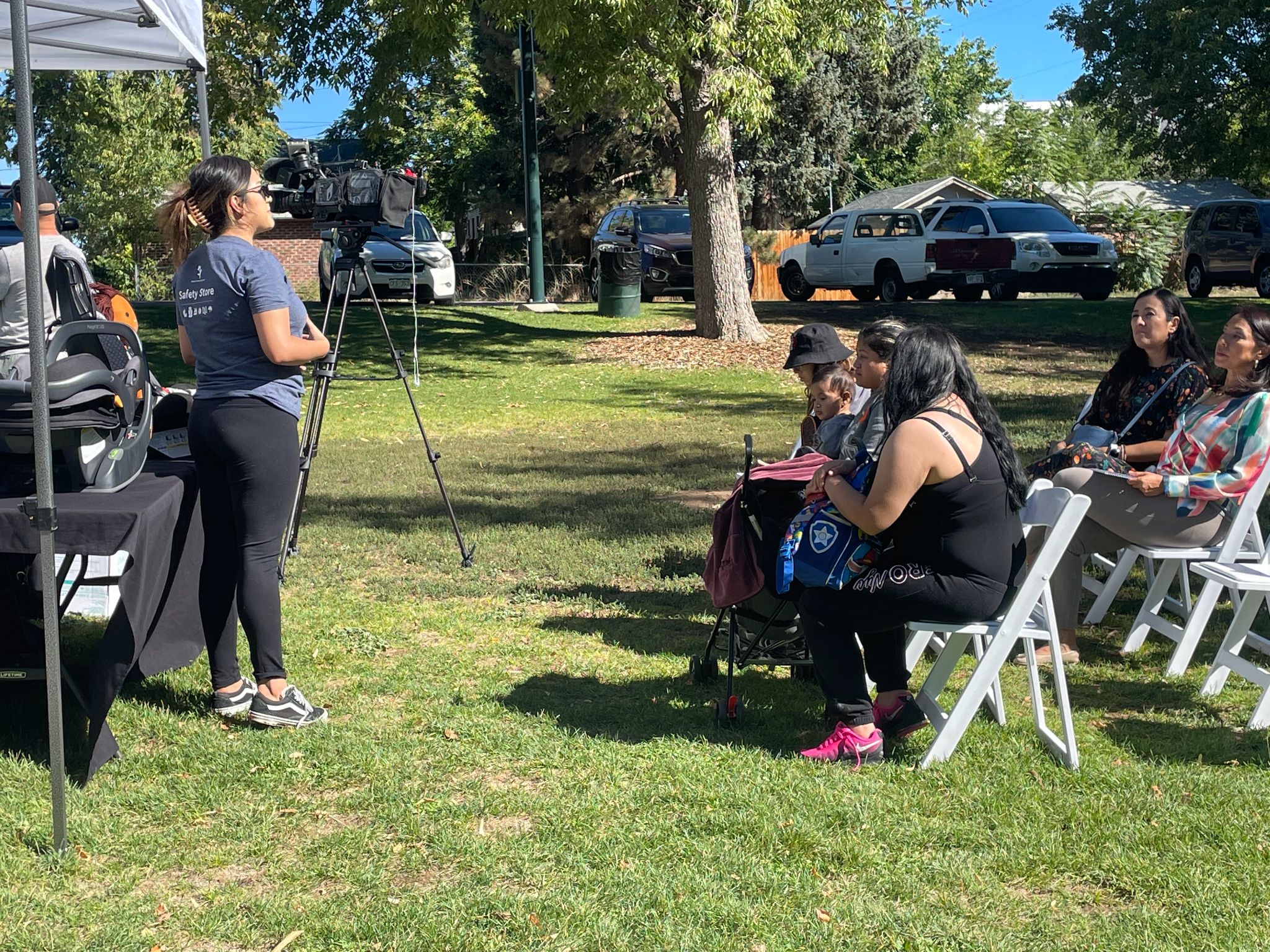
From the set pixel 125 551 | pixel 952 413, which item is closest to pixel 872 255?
pixel 952 413

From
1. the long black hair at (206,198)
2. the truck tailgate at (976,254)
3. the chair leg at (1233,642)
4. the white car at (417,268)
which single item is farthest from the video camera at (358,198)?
the truck tailgate at (976,254)

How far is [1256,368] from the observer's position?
5.27m

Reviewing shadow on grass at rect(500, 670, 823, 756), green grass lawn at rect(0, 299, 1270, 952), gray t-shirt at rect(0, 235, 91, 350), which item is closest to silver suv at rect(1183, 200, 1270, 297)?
green grass lawn at rect(0, 299, 1270, 952)

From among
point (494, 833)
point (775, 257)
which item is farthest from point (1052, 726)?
point (775, 257)

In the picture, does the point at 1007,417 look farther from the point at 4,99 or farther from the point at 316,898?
the point at 4,99

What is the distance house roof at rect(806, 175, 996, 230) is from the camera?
3938cm

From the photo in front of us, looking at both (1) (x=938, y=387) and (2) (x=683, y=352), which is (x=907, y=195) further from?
(1) (x=938, y=387)

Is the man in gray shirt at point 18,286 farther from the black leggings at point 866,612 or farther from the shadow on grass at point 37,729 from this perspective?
the black leggings at point 866,612

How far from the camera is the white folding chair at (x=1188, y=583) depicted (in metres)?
5.08

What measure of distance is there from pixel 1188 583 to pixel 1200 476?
845mm

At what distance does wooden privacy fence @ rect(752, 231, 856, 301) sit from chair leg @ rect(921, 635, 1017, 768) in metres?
29.4

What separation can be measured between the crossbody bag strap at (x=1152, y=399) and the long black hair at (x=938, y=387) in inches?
77.1

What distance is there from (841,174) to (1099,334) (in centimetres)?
2547

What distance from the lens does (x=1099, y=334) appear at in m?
17.8
